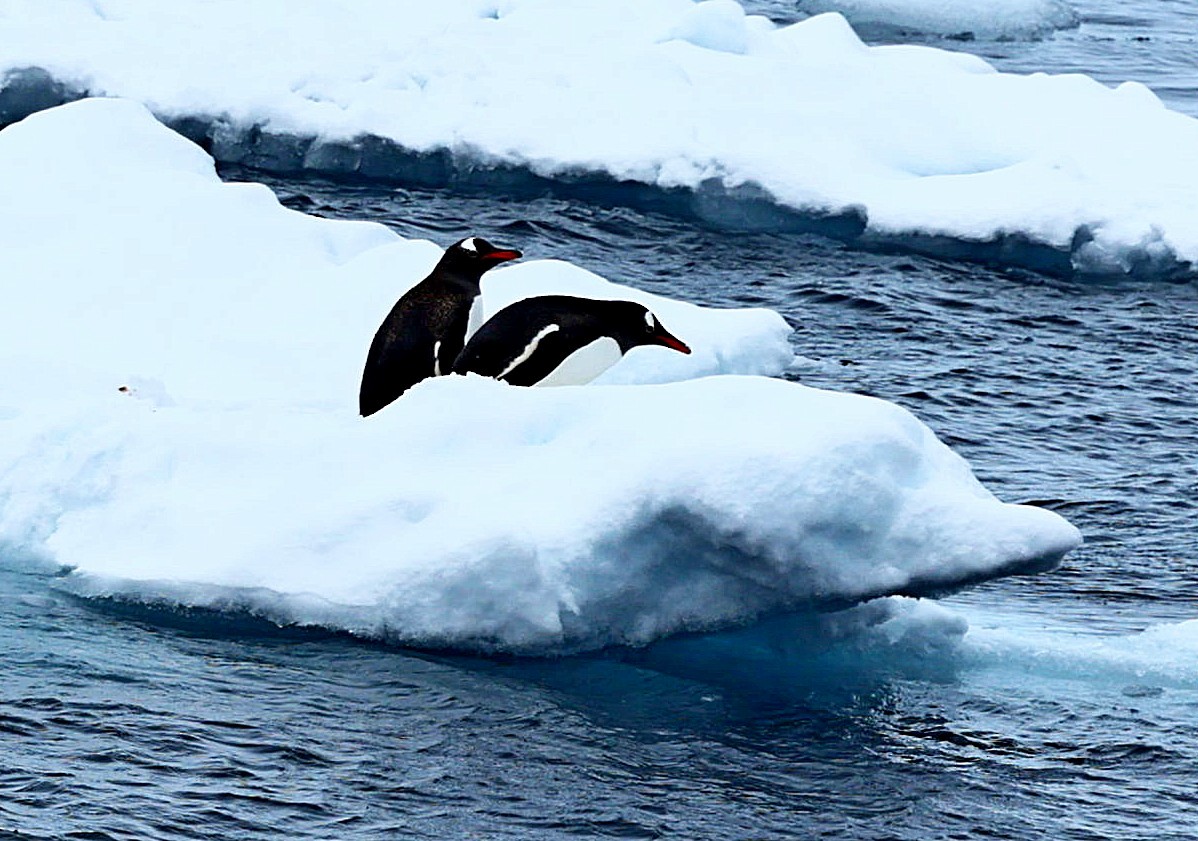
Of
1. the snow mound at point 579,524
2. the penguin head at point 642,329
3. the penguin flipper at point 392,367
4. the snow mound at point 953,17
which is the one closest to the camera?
the snow mound at point 579,524

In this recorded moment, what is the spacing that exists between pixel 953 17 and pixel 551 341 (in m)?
14.5

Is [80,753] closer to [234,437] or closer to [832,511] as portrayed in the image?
[234,437]

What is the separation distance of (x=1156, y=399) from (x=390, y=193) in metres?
6.00

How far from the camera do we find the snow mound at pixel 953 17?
2155 centimetres

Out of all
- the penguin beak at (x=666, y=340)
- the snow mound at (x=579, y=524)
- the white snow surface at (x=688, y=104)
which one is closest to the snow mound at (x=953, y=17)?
the white snow surface at (x=688, y=104)

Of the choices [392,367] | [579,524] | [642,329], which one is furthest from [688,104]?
[579,524]

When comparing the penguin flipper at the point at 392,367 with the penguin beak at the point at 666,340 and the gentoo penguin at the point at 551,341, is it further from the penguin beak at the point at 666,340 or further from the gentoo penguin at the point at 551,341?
the penguin beak at the point at 666,340

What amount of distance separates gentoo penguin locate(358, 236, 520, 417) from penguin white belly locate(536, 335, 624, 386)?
1.49 ft

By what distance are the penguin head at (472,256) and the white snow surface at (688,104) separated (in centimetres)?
534

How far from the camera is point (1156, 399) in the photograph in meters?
10.7

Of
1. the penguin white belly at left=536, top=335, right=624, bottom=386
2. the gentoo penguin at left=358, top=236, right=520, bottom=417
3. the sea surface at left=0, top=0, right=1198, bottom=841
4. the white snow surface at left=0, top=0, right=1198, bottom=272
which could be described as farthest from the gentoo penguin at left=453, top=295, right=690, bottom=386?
the white snow surface at left=0, top=0, right=1198, bottom=272

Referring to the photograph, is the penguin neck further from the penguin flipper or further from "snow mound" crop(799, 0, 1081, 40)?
"snow mound" crop(799, 0, 1081, 40)

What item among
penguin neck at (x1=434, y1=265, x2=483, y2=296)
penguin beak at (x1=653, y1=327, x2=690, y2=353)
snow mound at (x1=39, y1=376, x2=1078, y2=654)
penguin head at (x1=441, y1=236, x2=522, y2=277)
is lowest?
snow mound at (x1=39, y1=376, x2=1078, y2=654)

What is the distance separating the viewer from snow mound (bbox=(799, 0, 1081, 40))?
70.7 feet
